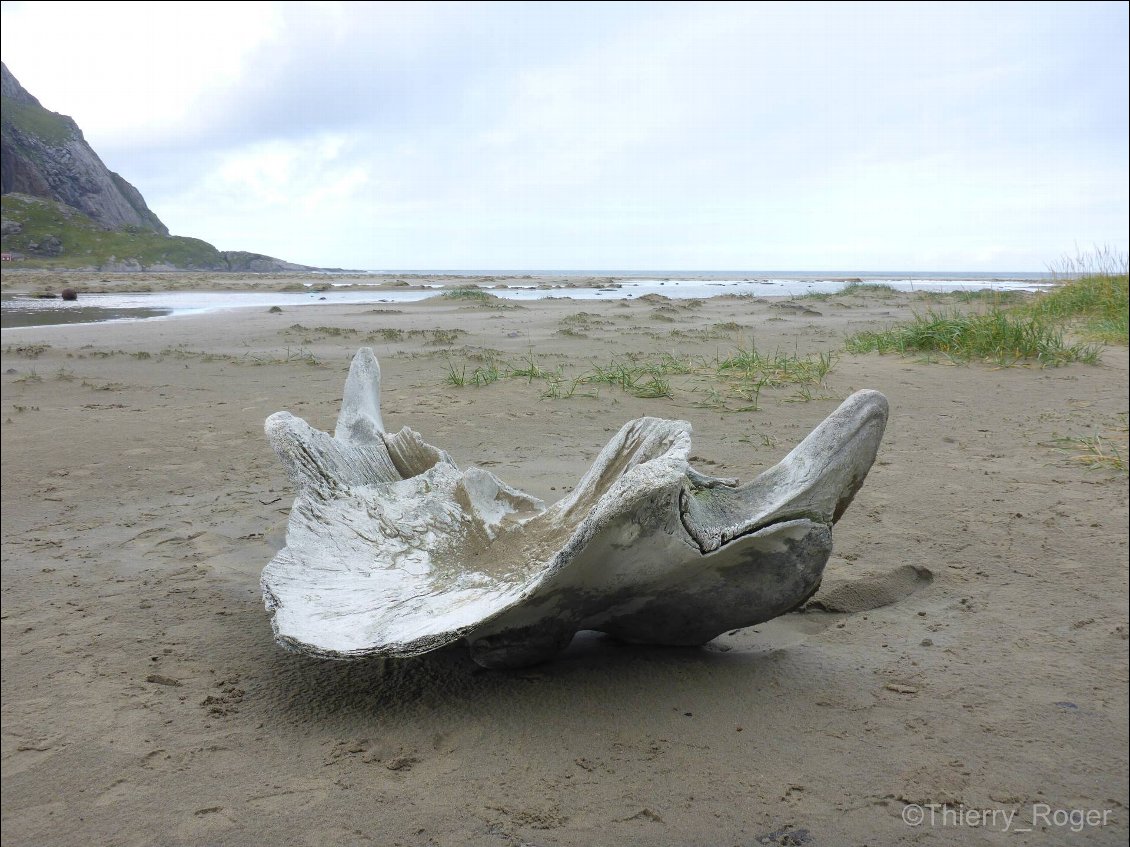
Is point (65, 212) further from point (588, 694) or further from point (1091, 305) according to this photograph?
point (588, 694)

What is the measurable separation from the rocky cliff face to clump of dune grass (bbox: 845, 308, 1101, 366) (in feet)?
173

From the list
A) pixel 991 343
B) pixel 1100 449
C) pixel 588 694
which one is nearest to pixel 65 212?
pixel 991 343

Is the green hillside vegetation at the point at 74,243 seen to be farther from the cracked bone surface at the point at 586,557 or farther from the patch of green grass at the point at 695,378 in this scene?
the cracked bone surface at the point at 586,557

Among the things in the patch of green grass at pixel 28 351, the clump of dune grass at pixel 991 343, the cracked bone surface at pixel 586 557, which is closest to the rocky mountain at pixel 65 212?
the patch of green grass at pixel 28 351

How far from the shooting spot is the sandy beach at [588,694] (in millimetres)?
1316

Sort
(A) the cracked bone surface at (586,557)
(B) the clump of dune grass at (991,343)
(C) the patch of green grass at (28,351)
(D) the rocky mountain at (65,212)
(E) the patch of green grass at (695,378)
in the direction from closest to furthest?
(A) the cracked bone surface at (586,557) → (E) the patch of green grass at (695,378) → (B) the clump of dune grass at (991,343) → (C) the patch of green grass at (28,351) → (D) the rocky mountain at (65,212)

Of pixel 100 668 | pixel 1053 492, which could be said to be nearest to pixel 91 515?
pixel 100 668

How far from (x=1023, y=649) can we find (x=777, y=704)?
0.74 metres

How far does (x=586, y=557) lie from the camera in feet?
4.85

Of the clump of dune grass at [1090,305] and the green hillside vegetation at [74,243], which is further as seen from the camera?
the green hillside vegetation at [74,243]

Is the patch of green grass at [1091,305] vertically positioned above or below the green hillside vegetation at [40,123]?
below

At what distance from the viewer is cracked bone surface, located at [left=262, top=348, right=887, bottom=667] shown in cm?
152

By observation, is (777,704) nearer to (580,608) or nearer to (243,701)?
(580,608)

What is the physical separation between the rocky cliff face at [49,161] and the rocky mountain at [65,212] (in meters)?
0.06
